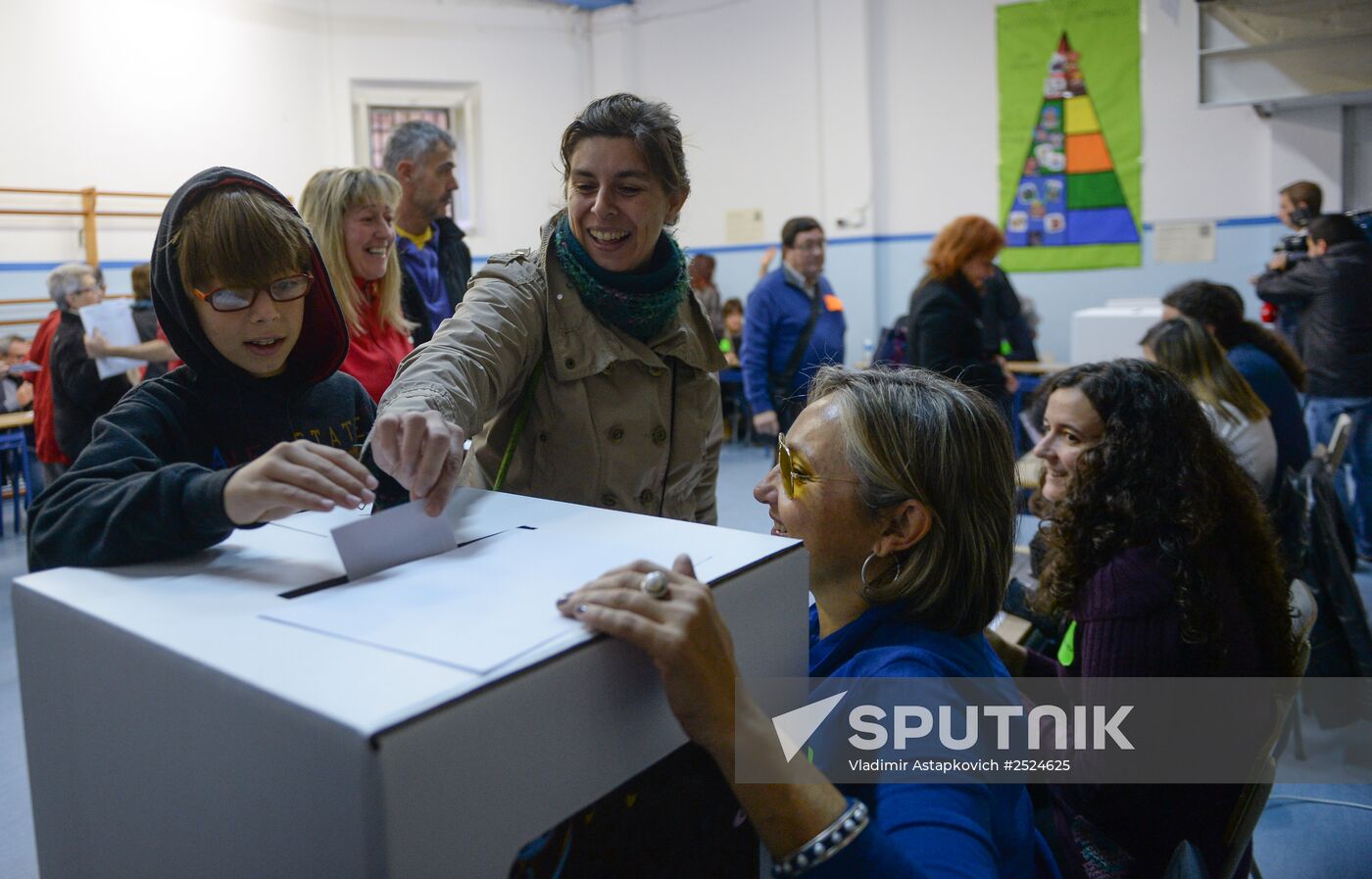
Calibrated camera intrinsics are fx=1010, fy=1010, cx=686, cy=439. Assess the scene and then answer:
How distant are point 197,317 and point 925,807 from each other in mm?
892

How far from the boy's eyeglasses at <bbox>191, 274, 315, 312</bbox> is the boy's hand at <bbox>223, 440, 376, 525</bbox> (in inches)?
13.9

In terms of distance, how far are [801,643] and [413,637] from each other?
37 centimetres

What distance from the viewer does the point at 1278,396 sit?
118 inches

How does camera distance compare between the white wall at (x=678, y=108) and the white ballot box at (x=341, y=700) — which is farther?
the white wall at (x=678, y=108)

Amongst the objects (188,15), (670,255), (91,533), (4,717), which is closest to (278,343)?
(91,533)

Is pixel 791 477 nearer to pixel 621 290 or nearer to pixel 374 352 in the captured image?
pixel 621 290


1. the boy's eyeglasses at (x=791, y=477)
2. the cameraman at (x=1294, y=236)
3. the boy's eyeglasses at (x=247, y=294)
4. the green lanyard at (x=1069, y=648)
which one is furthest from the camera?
the cameraman at (x=1294, y=236)

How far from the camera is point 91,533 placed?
0.81 meters

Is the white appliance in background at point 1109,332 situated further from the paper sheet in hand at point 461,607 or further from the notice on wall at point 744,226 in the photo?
the paper sheet in hand at point 461,607

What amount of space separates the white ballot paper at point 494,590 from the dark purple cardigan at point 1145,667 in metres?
0.94

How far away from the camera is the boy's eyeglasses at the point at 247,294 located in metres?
1.07

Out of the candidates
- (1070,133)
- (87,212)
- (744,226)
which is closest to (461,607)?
(87,212)

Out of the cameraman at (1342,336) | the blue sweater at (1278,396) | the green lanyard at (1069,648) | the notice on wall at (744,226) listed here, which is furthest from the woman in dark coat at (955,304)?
the notice on wall at (744,226)

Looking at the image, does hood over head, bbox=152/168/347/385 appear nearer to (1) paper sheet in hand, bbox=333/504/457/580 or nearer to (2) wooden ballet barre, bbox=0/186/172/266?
(1) paper sheet in hand, bbox=333/504/457/580
